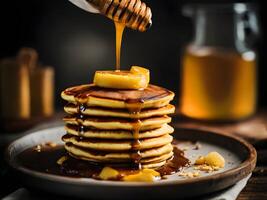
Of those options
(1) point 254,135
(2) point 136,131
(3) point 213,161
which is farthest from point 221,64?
(2) point 136,131

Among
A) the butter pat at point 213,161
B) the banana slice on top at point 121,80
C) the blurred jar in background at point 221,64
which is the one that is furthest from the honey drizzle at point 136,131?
the blurred jar in background at point 221,64

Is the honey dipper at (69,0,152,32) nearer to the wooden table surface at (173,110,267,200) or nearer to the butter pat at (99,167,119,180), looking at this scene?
the butter pat at (99,167,119,180)

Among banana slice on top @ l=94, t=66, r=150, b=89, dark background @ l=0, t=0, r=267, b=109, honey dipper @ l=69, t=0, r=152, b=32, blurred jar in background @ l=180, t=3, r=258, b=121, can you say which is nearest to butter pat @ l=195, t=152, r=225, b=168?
banana slice on top @ l=94, t=66, r=150, b=89

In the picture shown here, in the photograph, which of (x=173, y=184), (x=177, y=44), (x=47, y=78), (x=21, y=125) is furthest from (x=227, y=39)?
(x=173, y=184)

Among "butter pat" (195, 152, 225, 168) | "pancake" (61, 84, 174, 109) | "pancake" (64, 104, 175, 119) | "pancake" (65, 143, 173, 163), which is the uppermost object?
"pancake" (61, 84, 174, 109)

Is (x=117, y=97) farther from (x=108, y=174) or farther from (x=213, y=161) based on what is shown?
(x=213, y=161)

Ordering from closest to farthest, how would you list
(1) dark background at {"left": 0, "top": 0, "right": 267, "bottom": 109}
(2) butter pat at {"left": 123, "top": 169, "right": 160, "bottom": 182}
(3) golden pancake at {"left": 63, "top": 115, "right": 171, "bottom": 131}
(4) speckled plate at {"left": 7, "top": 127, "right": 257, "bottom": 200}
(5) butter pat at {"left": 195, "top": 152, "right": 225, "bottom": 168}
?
(4) speckled plate at {"left": 7, "top": 127, "right": 257, "bottom": 200}, (2) butter pat at {"left": 123, "top": 169, "right": 160, "bottom": 182}, (3) golden pancake at {"left": 63, "top": 115, "right": 171, "bottom": 131}, (5) butter pat at {"left": 195, "top": 152, "right": 225, "bottom": 168}, (1) dark background at {"left": 0, "top": 0, "right": 267, "bottom": 109}

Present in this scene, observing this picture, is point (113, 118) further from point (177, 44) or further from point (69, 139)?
point (177, 44)
